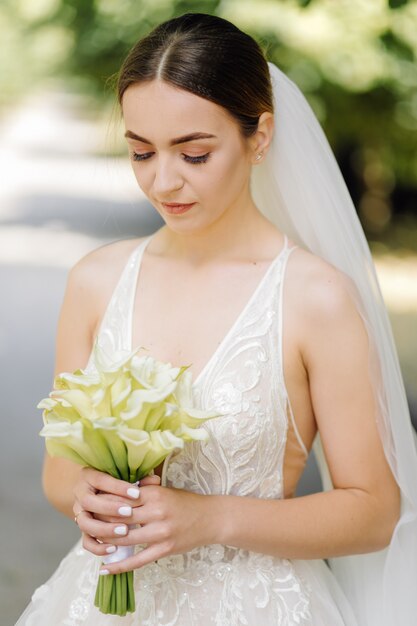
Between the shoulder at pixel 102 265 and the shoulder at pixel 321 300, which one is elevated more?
the shoulder at pixel 102 265

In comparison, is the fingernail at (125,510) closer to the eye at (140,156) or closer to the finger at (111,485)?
the finger at (111,485)

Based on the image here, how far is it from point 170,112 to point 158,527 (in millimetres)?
903

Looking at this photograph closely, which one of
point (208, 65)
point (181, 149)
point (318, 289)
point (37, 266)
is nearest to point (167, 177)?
point (181, 149)

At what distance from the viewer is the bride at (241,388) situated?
2.34 meters

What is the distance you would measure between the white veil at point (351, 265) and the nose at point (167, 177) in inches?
17.1

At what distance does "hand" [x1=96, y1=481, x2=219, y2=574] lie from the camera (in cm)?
219

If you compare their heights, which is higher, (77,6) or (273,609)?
(77,6)

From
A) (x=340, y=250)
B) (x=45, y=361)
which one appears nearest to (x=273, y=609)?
(x=340, y=250)

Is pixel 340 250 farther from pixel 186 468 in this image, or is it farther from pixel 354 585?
pixel 354 585

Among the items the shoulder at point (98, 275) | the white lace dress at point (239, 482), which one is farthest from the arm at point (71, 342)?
the white lace dress at point (239, 482)

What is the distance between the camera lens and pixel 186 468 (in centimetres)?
247

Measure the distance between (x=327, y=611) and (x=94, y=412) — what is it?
848mm

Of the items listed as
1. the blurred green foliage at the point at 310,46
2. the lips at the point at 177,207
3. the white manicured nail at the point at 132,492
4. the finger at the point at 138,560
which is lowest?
the finger at the point at 138,560

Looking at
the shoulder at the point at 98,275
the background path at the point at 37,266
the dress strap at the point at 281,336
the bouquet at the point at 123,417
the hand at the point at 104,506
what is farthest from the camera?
the background path at the point at 37,266
